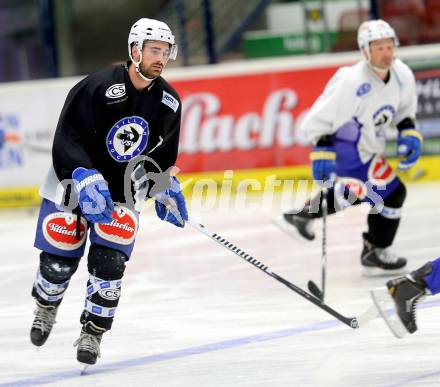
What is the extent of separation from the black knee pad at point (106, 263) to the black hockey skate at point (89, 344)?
0.62 feet

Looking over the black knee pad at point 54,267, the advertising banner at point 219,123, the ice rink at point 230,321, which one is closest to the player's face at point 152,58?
the black knee pad at point 54,267

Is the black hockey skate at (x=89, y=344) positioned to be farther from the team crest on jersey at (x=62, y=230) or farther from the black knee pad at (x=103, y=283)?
the team crest on jersey at (x=62, y=230)

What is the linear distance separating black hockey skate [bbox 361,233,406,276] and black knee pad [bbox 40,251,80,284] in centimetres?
228

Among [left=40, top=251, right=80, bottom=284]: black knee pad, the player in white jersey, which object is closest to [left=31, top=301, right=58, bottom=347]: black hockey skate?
[left=40, top=251, right=80, bottom=284]: black knee pad

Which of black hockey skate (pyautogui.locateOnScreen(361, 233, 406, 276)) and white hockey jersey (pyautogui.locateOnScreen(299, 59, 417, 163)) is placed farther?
black hockey skate (pyautogui.locateOnScreen(361, 233, 406, 276))

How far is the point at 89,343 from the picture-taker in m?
4.26

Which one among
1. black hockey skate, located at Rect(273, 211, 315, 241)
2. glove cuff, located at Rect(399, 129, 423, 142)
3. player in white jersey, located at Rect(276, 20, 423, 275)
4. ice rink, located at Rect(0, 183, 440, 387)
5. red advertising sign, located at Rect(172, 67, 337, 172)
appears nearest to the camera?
A: ice rink, located at Rect(0, 183, 440, 387)

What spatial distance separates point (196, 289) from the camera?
6105mm

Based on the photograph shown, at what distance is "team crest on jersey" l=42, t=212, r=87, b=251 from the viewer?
4.34 metres

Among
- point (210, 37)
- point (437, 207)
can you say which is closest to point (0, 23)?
point (210, 37)

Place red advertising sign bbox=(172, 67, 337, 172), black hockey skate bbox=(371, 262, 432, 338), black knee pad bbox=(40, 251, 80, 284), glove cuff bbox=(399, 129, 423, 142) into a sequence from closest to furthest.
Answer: black hockey skate bbox=(371, 262, 432, 338)
black knee pad bbox=(40, 251, 80, 284)
glove cuff bbox=(399, 129, 423, 142)
red advertising sign bbox=(172, 67, 337, 172)

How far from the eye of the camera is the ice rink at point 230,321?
13.7 ft

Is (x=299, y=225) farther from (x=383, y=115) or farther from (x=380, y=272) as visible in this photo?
(x=383, y=115)

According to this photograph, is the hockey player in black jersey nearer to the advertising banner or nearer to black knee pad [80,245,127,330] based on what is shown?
black knee pad [80,245,127,330]
